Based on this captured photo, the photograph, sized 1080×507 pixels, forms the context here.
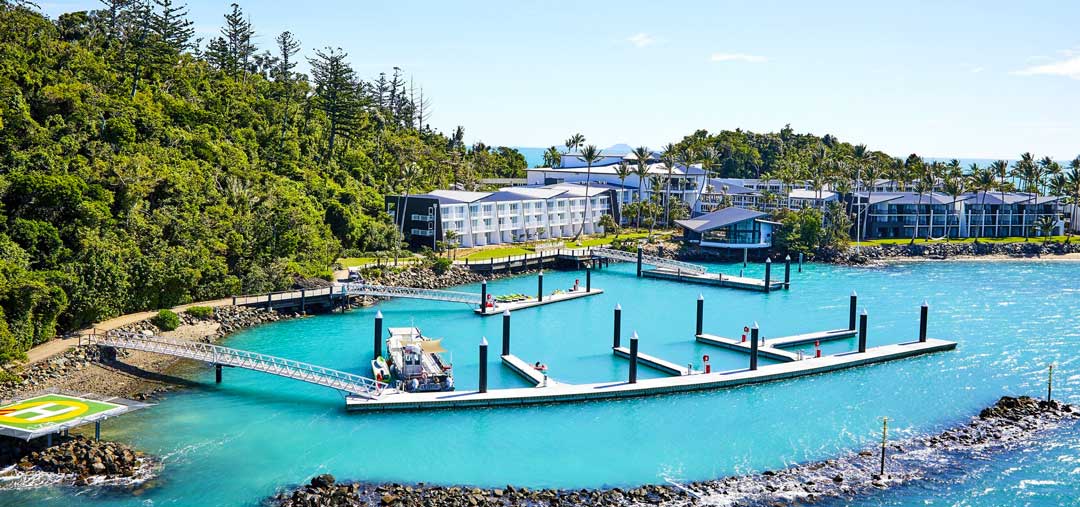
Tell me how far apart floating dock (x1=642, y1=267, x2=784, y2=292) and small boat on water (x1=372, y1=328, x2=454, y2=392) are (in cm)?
3566

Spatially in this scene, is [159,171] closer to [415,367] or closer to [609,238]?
[415,367]

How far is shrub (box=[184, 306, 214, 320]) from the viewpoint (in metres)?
54.2

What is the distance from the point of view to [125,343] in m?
45.0

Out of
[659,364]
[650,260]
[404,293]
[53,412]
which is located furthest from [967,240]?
[53,412]

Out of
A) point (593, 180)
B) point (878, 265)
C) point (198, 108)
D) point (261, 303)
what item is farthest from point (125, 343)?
point (593, 180)

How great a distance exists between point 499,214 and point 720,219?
23.7m

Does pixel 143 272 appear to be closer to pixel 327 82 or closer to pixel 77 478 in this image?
pixel 77 478

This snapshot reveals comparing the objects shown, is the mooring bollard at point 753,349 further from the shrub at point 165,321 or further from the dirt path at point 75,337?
the dirt path at point 75,337

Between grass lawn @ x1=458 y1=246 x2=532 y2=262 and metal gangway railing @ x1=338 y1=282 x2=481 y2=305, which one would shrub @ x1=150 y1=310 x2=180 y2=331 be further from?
grass lawn @ x1=458 y1=246 x2=532 y2=262

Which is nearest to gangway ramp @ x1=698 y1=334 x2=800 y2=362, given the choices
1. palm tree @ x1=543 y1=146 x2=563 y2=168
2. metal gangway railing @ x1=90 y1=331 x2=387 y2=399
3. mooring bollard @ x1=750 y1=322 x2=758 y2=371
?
mooring bollard @ x1=750 y1=322 x2=758 y2=371

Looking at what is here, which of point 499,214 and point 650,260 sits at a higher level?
point 499,214

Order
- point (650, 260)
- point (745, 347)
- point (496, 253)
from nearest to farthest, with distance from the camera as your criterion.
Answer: point (745, 347) < point (650, 260) < point (496, 253)

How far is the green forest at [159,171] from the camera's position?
48375mm

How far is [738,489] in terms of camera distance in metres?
31.5
